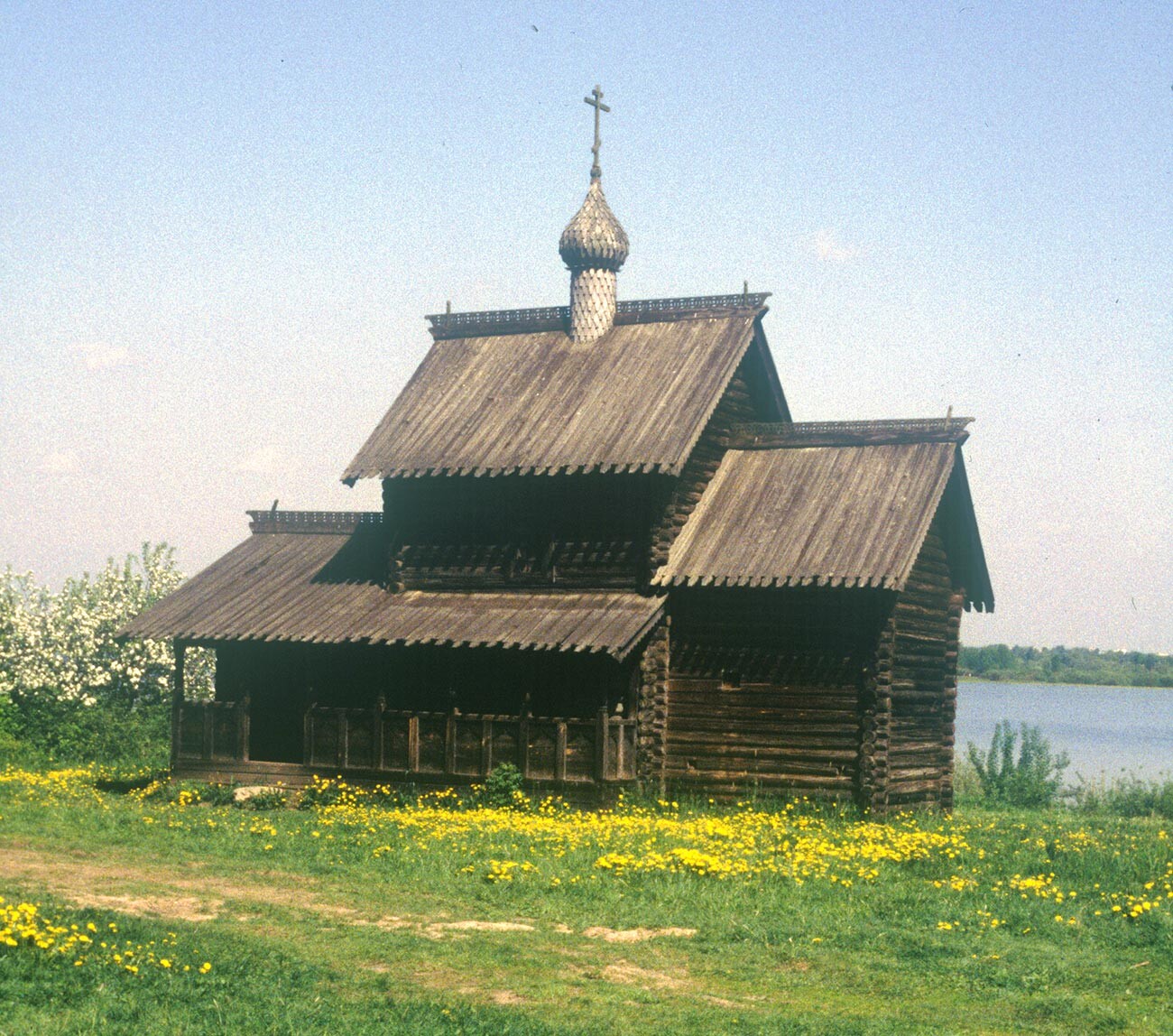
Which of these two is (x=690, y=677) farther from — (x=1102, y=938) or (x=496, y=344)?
(x=1102, y=938)


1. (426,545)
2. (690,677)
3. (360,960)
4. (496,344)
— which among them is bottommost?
(360,960)

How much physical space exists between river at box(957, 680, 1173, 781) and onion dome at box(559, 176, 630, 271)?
15.4 metres

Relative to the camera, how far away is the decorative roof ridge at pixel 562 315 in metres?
30.1

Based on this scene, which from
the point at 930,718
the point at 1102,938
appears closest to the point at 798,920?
the point at 1102,938

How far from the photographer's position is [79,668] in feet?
131

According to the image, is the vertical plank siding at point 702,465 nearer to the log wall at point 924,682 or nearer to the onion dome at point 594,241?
the onion dome at point 594,241

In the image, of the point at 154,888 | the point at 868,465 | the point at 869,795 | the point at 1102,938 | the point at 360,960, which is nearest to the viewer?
the point at 360,960

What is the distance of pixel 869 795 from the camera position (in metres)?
25.9

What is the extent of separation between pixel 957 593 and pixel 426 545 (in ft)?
32.7

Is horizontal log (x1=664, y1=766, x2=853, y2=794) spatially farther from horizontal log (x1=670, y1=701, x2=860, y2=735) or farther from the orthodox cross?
the orthodox cross

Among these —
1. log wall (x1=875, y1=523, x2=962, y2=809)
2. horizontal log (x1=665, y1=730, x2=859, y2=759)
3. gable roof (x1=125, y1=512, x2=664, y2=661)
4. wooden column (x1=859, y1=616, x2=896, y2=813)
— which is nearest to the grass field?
wooden column (x1=859, y1=616, x2=896, y2=813)

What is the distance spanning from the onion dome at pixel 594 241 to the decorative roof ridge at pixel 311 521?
665 cm

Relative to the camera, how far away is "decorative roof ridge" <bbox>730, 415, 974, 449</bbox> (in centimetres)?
2814

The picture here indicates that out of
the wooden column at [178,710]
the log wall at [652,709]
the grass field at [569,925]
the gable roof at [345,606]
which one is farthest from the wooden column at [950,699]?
the wooden column at [178,710]
